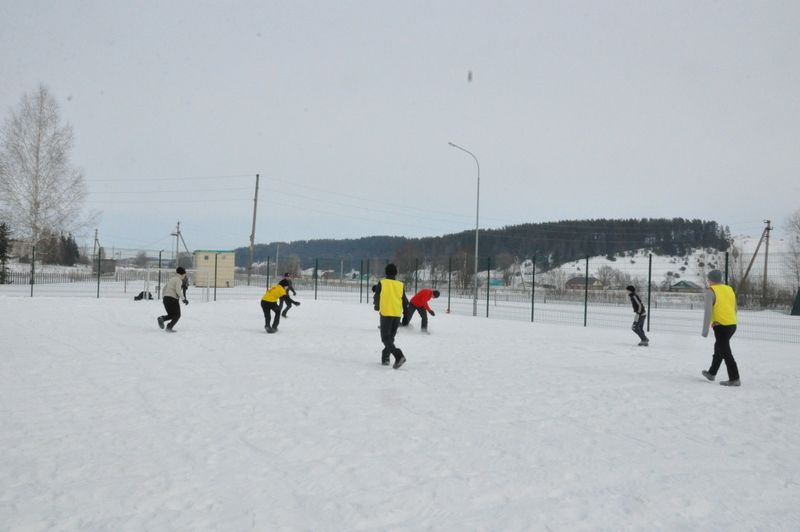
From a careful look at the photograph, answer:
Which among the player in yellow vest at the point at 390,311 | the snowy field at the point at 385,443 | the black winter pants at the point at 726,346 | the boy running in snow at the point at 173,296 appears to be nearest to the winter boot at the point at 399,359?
the player in yellow vest at the point at 390,311

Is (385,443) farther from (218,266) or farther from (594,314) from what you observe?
(218,266)

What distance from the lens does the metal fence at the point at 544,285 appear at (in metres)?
22.6

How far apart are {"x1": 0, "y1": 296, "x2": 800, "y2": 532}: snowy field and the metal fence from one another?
12197 millimetres

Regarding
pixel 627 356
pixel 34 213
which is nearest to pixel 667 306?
pixel 627 356

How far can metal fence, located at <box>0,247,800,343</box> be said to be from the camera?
22641 millimetres

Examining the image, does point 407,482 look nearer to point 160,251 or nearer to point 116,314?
point 116,314

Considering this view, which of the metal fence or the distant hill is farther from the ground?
the distant hill

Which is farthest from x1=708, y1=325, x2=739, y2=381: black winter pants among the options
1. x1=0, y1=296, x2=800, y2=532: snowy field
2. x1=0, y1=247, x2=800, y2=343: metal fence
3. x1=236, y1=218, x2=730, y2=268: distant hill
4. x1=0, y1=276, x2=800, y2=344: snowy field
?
x1=236, y1=218, x2=730, y2=268: distant hill

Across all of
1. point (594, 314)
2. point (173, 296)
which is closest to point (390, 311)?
point (173, 296)

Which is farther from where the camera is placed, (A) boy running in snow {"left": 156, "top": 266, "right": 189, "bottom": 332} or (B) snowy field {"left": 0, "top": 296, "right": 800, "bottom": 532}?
(A) boy running in snow {"left": 156, "top": 266, "right": 189, "bottom": 332}

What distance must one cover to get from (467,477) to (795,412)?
4632mm

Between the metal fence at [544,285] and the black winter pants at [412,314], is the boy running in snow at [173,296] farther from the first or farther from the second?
the metal fence at [544,285]

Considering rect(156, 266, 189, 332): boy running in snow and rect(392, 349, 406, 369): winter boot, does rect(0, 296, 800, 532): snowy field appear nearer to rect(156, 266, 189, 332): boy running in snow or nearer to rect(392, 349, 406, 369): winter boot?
rect(392, 349, 406, 369): winter boot

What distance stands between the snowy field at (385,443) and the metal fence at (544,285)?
1220 centimetres
